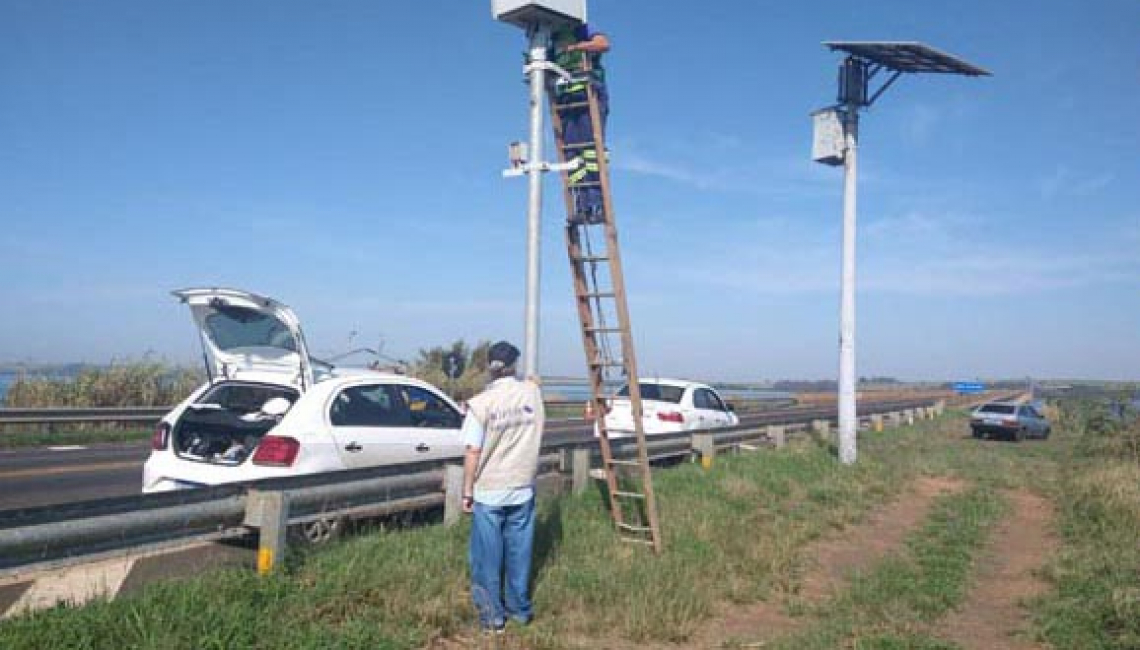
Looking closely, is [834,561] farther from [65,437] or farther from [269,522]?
[65,437]

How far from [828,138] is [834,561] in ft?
33.6

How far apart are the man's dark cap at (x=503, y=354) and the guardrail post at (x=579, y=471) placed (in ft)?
13.2

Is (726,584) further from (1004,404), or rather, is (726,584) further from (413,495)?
(1004,404)

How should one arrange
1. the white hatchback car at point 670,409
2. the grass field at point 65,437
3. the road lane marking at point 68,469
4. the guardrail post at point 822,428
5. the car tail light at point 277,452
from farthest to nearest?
the guardrail post at point 822,428 → the grass field at point 65,437 → the white hatchback car at point 670,409 → the road lane marking at point 68,469 → the car tail light at point 277,452

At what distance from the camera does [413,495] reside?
8.03 m

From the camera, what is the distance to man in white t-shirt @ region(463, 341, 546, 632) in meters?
5.84

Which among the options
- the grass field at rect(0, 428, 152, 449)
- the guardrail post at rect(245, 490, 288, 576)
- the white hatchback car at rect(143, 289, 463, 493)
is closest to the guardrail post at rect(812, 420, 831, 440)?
the white hatchback car at rect(143, 289, 463, 493)

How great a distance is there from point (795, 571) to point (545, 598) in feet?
9.35

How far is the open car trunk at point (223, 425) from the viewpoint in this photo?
809 centimetres

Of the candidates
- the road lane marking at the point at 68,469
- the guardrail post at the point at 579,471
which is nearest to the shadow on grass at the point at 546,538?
the guardrail post at the point at 579,471

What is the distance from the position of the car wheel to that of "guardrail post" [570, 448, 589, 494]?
9.94ft

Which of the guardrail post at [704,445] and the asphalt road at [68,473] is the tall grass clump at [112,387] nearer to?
the asphalt road at [68,473]

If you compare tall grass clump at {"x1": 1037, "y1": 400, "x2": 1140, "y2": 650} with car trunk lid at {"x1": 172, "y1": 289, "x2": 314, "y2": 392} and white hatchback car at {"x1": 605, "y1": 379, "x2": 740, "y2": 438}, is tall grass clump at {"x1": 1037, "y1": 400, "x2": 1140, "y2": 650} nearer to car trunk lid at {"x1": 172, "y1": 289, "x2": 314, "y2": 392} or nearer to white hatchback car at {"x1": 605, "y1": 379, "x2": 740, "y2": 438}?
white hatchback car at {"x1": 605, "y1": 379, "x2": 740, "y2": 438}

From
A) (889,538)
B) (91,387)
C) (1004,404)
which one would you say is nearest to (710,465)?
(889,538)
